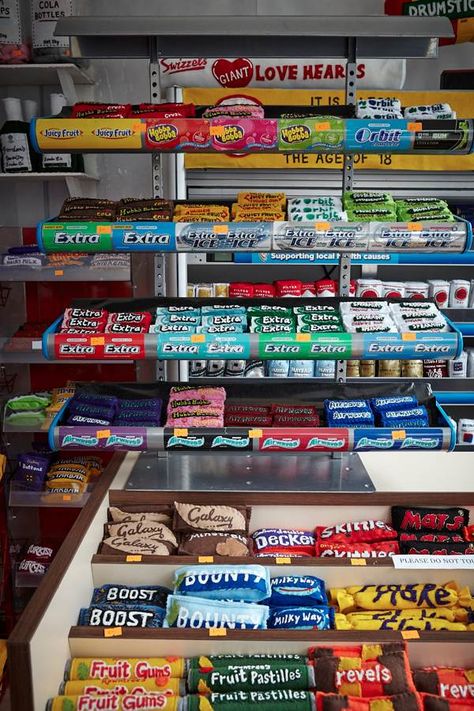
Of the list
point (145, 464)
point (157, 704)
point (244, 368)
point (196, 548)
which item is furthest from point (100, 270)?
point (157, 704)

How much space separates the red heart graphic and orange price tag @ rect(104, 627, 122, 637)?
11.6ft

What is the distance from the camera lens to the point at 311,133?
97.0 inches

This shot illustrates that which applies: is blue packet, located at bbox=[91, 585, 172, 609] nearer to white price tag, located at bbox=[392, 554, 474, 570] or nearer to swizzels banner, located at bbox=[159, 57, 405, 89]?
white price tag, located at bbox=[392, 554, 474, 570]

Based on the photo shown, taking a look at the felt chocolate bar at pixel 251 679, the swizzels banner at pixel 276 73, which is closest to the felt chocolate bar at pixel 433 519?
the felt chocolate bar at pixel 251 679

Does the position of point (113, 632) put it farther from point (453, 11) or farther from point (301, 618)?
point (453, 11)

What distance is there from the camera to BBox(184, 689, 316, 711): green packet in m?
1.87

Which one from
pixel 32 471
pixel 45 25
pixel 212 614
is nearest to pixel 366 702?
pixel 212 614

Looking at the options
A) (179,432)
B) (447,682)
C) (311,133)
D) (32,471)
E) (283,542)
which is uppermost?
(311,133)

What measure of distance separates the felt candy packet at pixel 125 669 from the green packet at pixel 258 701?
123 mm

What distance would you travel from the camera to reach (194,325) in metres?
2.56

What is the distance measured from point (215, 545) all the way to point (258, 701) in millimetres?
636

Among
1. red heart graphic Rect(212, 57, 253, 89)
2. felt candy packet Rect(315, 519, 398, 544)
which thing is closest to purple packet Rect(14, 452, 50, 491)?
felt candy packet Rect(315, 519, 398, 544)

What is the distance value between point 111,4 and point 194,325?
3.14 meters

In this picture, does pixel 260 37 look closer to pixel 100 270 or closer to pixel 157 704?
pixel 100 270
